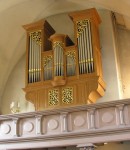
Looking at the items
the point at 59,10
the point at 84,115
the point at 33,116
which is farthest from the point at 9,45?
the point at 84,115

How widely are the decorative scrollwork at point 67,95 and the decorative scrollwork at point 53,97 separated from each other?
0.22 metres

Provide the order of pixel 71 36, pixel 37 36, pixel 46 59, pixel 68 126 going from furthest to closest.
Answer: pixel 71 36, pixel 37 36, pixel 46 59, pixel 68 126

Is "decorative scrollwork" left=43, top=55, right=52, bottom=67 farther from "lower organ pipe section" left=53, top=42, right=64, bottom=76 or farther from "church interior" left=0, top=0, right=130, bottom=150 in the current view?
"lower organ pipe section" left=53, top=42, right=64, bottom=76

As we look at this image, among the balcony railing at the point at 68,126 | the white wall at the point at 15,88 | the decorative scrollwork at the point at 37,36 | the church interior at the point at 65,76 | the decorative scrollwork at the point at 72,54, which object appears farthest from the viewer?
the white wall at the point at 15,88

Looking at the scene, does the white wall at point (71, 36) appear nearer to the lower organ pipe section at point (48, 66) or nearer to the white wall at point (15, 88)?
the white wall at point (15, 88)

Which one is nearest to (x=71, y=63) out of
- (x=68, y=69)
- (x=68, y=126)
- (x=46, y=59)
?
(x=68, y=69)

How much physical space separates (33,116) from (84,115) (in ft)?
5.51

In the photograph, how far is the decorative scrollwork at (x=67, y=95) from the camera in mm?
10236

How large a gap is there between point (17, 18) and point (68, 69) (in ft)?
11.0

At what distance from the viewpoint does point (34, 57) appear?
1126 cm

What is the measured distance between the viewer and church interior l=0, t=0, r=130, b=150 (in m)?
9.14

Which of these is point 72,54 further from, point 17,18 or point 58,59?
point 17,18

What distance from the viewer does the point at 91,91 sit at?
1001 cm

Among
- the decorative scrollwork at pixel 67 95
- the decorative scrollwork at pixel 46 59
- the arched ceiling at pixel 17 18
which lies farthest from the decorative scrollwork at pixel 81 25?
the decorative scrollwork at pixel 67 95
